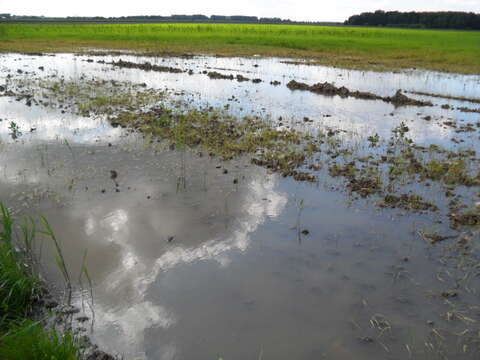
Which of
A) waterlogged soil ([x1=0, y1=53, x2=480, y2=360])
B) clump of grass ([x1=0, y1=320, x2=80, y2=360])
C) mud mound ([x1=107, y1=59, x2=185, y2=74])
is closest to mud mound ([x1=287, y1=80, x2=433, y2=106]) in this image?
waterlogged soil ([x1=0, y1=53, x2=480, y2=360])

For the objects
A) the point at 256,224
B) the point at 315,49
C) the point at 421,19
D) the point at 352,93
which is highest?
the point at 421,19

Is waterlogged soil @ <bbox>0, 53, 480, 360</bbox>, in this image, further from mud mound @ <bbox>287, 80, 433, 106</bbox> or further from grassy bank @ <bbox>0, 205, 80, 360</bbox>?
mud mound @ <bbox>287, 80, 433, 106</bbox>

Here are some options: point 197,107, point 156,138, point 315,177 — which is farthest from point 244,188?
point 197,107

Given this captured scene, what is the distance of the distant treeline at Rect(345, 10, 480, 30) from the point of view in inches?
4021

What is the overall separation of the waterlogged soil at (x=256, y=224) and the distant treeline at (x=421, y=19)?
110 metres

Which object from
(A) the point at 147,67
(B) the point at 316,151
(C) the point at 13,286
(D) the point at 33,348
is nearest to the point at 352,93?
(B) the point at 316,151

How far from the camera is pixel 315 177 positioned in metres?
8.81

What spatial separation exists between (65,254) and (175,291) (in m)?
1.90

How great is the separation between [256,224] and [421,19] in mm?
129538

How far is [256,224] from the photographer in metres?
6.71

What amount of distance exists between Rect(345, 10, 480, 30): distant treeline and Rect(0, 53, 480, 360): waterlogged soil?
4312 inches

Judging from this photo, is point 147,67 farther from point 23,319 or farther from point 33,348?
point 33,348

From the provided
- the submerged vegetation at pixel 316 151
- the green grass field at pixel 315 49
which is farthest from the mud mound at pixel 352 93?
the green grass field at pixel 315 49

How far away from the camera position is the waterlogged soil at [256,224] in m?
4.39
